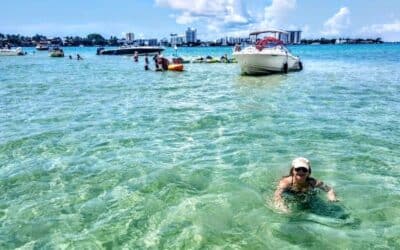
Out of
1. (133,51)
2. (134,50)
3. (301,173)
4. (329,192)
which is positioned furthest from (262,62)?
(133,51)

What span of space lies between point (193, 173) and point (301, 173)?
3.26 metres

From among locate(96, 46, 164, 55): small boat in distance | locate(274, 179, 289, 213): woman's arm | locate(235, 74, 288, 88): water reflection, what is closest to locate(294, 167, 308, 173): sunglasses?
locate(274, 179, 289, 213): woman's arm

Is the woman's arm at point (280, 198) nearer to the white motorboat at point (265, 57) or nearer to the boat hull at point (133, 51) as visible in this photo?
the white motorboat at point (265, 57)

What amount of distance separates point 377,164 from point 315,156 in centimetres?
152

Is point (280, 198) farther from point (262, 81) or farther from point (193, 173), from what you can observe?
point (262, 81)

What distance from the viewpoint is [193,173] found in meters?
10.3

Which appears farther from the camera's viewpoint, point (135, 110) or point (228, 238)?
point (135, 110)

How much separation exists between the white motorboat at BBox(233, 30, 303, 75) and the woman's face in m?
26.3

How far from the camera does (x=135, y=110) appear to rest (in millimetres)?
19188

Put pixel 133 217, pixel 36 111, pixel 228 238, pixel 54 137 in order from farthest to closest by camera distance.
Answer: pixel 36 111, pixel 54 137, pixel 133 217, pixel 228 238

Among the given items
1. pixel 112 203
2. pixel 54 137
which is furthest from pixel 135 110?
pixel 112 203

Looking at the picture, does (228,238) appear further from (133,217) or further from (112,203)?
(112,203)

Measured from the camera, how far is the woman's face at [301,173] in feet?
25.1

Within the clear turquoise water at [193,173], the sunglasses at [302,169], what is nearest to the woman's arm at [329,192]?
the clear turquoise water at [193,173]
